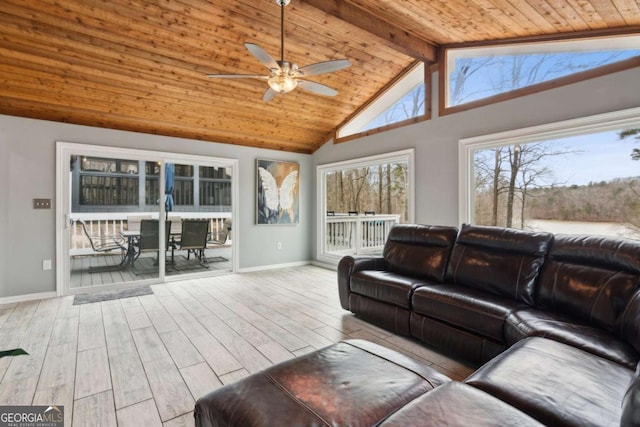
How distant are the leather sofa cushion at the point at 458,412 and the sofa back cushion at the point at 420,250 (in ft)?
6.40

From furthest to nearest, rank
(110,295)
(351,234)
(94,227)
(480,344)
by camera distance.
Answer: (351,234), (94,227), (110,295), (480,344)

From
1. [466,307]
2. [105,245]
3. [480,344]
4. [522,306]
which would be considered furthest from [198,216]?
[522,306]

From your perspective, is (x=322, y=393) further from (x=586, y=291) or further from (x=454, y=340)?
(x=586, y=291)

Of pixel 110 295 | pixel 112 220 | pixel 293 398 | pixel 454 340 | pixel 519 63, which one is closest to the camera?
pixel 293 398

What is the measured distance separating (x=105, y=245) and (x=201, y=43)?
3204 mm

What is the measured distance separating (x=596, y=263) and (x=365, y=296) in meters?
1.87

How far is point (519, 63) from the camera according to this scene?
3.50 metres

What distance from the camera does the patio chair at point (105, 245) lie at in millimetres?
4414

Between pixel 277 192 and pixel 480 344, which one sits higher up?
pixel 277 192

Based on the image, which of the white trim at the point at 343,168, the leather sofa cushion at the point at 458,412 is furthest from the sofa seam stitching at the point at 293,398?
the white trim at the point at 343,168

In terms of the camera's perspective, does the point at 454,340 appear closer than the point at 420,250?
Yes

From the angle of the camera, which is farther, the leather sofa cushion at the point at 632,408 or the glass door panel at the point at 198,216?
the glass door panel at the point at 198,216

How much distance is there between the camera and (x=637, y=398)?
0.77m

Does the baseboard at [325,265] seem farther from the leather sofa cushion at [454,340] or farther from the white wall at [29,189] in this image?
the white wall at [29,189]
